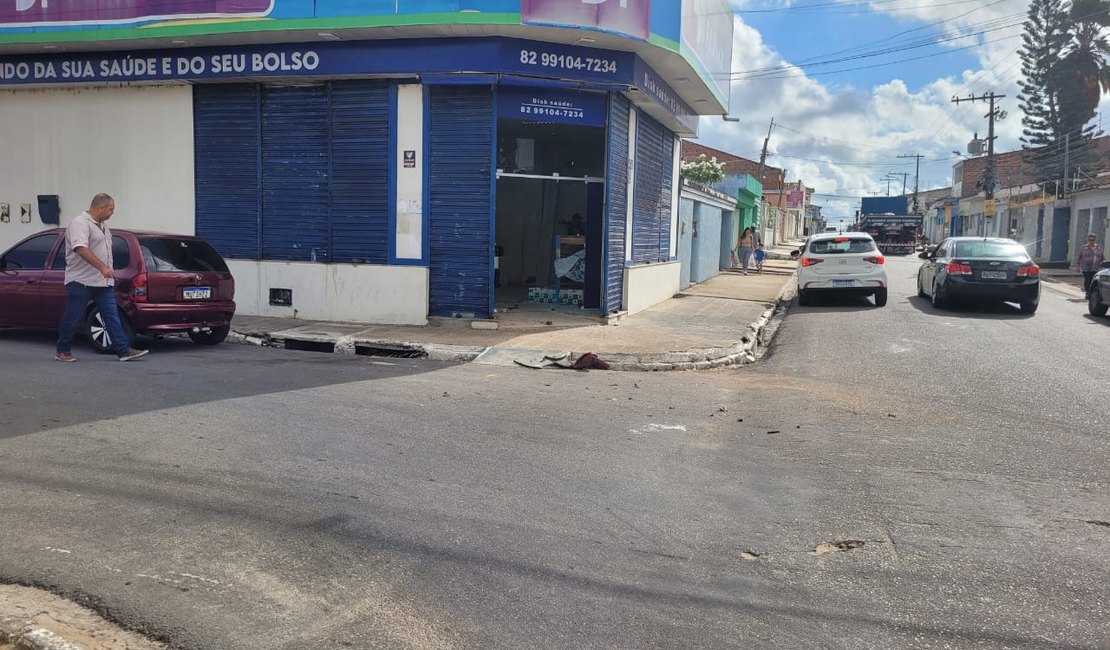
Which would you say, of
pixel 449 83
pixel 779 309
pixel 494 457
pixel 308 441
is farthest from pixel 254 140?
pixel 779 309

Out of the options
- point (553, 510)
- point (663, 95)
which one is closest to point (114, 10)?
point (663, 95)

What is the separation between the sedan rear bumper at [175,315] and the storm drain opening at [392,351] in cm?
179

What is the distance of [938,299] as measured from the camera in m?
15.8

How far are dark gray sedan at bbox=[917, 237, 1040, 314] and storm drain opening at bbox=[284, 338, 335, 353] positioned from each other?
1140 centimetres

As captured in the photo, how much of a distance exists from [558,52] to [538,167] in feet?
16.3

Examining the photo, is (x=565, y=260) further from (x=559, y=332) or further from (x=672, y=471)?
(x=672, y=471)

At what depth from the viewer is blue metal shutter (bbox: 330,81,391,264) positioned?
40.7ft

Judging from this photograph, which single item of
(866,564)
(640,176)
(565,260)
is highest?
(640,176)

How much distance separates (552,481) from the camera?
17.0ft

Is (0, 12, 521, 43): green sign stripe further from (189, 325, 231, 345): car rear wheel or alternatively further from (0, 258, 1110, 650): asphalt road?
(0, 258, 1110, 650): asphalt road

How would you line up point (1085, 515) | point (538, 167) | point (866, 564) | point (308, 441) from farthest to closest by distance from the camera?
point (538, 167) → point (308, 441) → point (1085, 515) → point (866, 564)

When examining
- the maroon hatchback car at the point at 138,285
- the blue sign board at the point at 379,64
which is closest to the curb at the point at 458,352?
the maroon hatchback car at the point at 138,285

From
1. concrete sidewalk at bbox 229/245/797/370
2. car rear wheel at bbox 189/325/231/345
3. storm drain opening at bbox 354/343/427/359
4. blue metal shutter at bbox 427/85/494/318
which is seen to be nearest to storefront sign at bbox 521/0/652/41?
blue metal shutter at bbox 427/85/494/318

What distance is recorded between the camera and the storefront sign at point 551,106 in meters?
12.1
